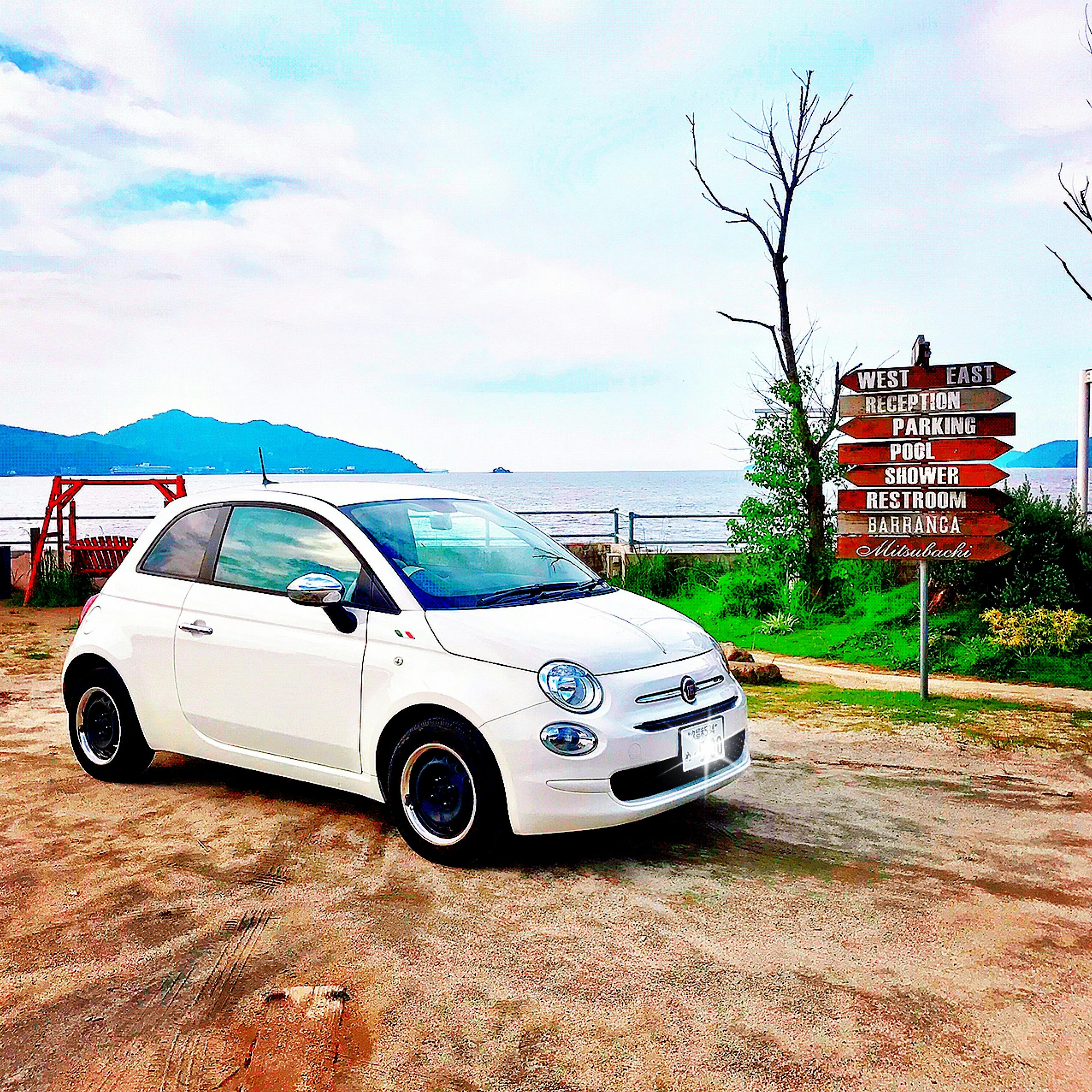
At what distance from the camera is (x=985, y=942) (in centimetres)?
391

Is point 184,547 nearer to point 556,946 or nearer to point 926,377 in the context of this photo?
point 556,946

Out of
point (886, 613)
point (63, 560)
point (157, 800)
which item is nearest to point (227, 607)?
point (157, 800)

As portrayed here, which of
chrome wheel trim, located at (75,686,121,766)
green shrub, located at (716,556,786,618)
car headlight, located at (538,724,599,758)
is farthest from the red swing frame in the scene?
car headlight, located at (538,724,599,758)

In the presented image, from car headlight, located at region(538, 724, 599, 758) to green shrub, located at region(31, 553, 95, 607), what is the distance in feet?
42.9

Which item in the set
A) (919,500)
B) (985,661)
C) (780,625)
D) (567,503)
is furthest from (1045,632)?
(567,503)

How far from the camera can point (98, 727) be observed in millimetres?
6113

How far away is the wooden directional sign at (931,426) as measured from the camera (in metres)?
8.72

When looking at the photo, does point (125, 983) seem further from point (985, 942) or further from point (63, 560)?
point (63, 560)

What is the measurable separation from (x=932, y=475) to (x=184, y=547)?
6191 mm

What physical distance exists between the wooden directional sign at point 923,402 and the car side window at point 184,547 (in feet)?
18.9

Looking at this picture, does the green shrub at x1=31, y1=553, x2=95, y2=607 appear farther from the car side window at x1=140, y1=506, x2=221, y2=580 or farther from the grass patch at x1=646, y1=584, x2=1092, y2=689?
the car side window at x1=140, y1=506, x2=221, y2=580

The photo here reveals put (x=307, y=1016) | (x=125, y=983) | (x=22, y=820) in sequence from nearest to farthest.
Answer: (x=307, y=1016), (x=125, y=983), (x=22, y=820)

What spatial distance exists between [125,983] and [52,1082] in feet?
2.00

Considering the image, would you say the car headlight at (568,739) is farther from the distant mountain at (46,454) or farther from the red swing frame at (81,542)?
the distant mountain at (46,454)
